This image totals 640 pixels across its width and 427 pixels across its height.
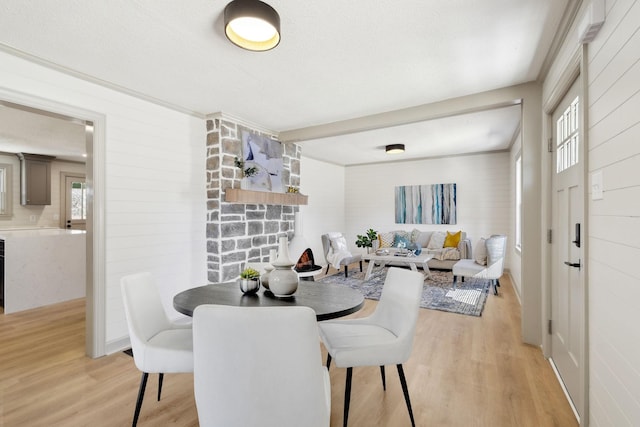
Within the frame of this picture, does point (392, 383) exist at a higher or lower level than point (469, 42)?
lower

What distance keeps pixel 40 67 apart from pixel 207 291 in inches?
85.8

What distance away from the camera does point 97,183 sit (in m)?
2.79

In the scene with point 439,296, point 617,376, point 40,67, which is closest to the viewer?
point 617,376

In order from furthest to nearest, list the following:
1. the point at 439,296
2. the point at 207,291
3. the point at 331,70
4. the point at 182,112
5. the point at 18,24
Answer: the point at 439,296 < the point at 182,112 < the point at 331,70 < the point at 207,291 < the point at 18,24

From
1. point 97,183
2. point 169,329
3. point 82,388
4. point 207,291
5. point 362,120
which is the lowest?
point 82,388

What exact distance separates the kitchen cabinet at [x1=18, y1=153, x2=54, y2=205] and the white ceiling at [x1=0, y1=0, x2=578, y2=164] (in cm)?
479

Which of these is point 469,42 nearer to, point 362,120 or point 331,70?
point 331,70

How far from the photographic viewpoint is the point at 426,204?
7.01m

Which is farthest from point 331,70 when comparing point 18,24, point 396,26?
point 18,24

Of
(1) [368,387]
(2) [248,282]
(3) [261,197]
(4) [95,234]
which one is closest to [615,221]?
(1) [368,387]

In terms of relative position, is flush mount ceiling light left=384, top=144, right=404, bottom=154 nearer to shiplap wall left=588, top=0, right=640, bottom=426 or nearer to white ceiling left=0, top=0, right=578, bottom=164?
white ceiling left=0, top=0, right=578, bottom=164

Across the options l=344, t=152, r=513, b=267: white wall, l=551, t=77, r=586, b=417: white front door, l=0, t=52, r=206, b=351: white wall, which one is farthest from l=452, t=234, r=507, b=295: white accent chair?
l=0, t=52, r=206, b=351: white wall

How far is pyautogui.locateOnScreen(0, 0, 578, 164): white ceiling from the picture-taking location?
1.88 metres

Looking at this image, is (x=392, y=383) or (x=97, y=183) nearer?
(x=392, y=383)
